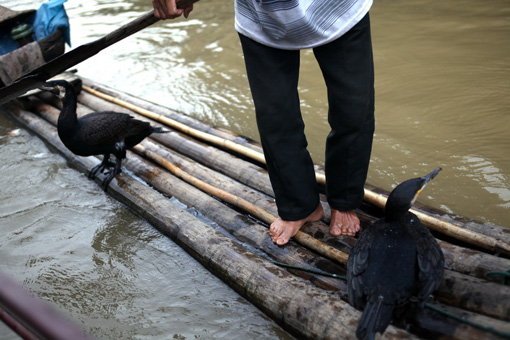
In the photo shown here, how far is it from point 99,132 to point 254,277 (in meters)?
1.93

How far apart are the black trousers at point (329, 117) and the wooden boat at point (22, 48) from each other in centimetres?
368

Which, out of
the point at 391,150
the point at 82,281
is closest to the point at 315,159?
the point at 391,150

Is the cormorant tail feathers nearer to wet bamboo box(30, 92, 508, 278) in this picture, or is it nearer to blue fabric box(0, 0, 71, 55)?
wet bamboo box(30, 92, 508, 278)

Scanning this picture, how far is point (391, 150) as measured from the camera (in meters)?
4.02

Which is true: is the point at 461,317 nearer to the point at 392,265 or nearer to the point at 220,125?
the point at 392,265

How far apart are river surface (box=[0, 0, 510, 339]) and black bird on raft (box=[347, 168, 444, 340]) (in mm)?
575

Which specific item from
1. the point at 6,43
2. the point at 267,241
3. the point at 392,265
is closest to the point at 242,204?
the point at 267,241

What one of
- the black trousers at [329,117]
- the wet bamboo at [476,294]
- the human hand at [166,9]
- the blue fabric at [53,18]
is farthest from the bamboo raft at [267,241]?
the blue fabric at [53,18]

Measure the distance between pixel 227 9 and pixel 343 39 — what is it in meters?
6.65

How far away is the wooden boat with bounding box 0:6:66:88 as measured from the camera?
4.97 m

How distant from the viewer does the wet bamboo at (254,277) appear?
2.04m

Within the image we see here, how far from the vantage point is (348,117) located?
2.28m

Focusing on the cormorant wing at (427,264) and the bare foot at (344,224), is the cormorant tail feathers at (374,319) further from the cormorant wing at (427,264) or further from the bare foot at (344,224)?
the bare foot at (344,224)

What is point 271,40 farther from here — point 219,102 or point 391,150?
point 219,102
